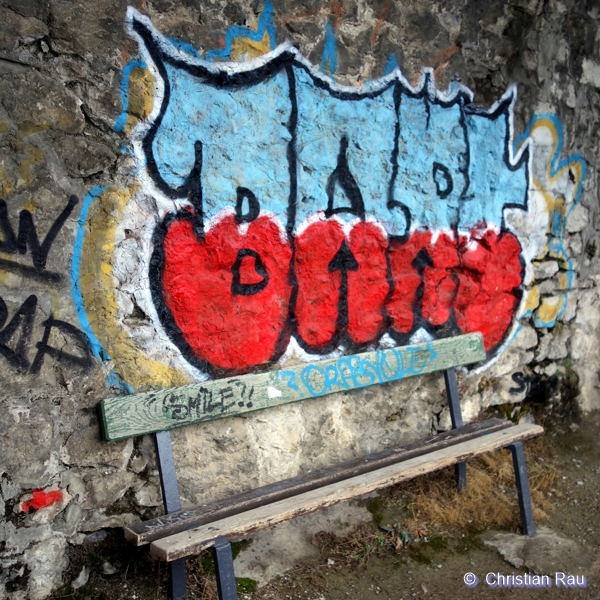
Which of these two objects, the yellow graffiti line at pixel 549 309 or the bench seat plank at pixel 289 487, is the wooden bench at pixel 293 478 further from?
the yellow graffiti line at pixel 549 309

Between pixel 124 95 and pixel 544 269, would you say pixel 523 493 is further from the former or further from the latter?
pixel 124 95

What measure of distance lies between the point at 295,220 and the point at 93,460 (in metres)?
1.37

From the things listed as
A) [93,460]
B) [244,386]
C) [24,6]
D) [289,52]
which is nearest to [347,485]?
[244,386]

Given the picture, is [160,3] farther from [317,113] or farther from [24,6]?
[317,113]

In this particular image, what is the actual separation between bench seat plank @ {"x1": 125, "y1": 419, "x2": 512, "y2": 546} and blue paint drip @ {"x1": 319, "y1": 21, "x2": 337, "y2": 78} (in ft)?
6.12

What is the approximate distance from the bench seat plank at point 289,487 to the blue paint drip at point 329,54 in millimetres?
1867

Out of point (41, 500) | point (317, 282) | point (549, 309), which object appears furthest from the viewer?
point (549, 309)

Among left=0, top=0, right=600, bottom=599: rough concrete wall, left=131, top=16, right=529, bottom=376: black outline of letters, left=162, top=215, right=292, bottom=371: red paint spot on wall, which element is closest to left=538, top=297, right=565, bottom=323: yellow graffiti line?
left=0, top=0, right=600, bottom=599: rough concrete wall

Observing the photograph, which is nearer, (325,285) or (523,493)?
(325,285)

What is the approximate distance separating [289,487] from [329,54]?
2.00 meters

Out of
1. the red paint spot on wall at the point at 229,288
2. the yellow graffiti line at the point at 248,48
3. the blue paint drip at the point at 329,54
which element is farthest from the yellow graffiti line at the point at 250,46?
the red paint spot on wall at the point at 229,288

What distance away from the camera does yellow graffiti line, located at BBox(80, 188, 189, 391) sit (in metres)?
2.42

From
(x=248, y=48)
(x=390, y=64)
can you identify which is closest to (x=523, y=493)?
(x=390, y=64)

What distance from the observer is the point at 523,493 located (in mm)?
3258
